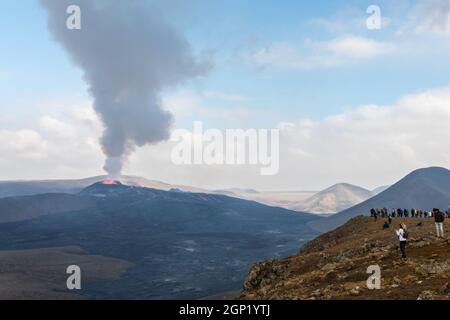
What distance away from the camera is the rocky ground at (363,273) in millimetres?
18750

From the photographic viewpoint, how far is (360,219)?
166ft

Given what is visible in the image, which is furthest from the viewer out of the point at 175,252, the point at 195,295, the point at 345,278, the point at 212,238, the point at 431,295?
the point at 212,238

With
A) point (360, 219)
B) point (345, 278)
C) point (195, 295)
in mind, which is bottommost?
point (195, 295)

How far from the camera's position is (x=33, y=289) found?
94875mm

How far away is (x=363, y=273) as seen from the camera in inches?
918

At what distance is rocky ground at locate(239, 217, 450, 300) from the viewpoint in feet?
61.5

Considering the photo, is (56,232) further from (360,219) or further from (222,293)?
(360,219)

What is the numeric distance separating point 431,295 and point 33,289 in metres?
97.8
